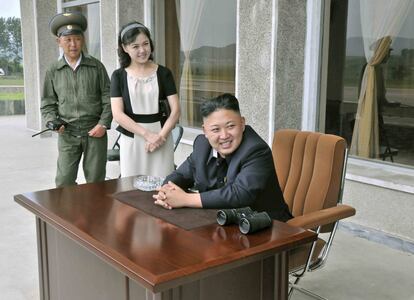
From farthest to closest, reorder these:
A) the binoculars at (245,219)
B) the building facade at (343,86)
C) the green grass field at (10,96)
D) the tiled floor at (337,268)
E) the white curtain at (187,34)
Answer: the green grass field at (10,96)
the white curtain at (187,34)
the building facade at (343,86)
the tiled floor at (337,268)
the binoculars at (245,219)

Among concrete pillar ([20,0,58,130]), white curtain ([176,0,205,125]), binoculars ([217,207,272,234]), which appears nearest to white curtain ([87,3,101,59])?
concrete pillar ([20,0,58,130])

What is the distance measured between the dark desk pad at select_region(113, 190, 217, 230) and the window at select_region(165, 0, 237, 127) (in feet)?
10.5

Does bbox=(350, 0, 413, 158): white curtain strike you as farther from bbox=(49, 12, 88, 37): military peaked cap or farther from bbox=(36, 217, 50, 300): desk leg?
bbox=(36, 217, 50, 300): desk leg

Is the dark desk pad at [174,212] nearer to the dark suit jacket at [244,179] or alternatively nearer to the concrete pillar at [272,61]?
the dark suit jacket at [244,179]

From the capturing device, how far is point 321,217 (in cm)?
209

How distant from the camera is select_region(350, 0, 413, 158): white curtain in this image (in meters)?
3.73

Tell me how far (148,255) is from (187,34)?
4418mm

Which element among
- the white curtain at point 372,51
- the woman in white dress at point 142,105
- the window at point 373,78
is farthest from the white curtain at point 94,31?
the woman in white dress at point 142,105

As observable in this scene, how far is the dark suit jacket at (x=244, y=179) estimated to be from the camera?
191cm

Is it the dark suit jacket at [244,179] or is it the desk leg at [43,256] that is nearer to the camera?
the dark suit jacket at [244,179]

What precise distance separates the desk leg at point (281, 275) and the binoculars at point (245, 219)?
0.12 meters

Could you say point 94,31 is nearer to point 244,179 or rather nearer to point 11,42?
point 11,42

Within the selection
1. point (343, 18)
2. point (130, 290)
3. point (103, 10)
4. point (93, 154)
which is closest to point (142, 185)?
point (130, 290)

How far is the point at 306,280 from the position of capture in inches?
114
